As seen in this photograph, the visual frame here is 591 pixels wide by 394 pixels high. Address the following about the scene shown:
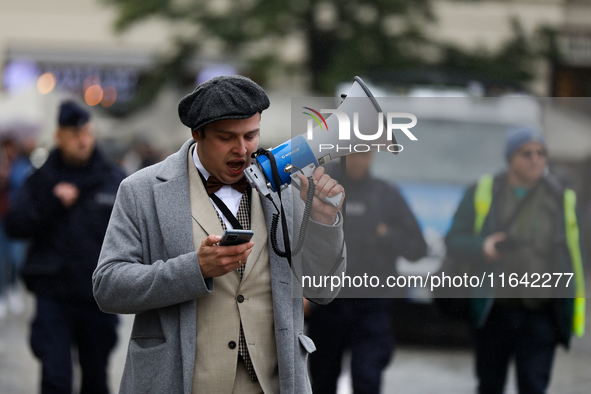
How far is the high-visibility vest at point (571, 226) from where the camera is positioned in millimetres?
3783

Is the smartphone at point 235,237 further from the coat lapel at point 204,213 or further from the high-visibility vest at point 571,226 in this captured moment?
the high-visibility vest at point 571,226

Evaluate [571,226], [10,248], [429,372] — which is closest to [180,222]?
[571,226]

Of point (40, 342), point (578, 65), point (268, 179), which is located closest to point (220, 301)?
point (268, 179)

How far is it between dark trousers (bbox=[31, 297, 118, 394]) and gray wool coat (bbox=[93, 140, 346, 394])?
6.60ft

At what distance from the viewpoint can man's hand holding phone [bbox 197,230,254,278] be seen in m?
2.22

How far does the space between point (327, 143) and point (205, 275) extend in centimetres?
70

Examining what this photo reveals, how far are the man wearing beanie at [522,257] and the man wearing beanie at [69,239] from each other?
2107 millimetres

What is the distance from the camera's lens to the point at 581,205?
394 cm

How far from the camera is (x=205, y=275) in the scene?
2.29 m

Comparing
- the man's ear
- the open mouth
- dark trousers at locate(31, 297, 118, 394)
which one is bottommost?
dark trousers at locate(31, 297, 118, 394)

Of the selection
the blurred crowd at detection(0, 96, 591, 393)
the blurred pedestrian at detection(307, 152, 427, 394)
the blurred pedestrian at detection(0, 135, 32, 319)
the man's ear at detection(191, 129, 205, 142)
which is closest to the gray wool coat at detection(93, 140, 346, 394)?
the man's ear at detection(191, 129, 205, 142)

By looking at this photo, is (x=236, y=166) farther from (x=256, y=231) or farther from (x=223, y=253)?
(x=223, y=253)

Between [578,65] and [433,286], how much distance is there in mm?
3073
